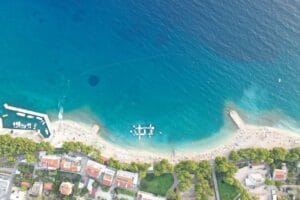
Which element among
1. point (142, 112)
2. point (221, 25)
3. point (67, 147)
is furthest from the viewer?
point (221, 25)

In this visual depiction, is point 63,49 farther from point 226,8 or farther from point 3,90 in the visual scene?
point 226,8

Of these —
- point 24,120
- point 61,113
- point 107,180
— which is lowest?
point 107,180

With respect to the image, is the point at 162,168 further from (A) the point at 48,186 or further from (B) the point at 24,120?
(B) the point at 24,120

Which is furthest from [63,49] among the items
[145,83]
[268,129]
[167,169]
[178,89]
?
[268,129]

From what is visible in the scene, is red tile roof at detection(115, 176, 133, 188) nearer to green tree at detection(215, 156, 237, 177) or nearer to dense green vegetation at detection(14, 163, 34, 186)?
dense green vegetation at detection(14, 163, 34, 186)

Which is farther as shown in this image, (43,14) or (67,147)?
(43,14)

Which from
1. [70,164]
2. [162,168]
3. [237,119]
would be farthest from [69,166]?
[237,119]
